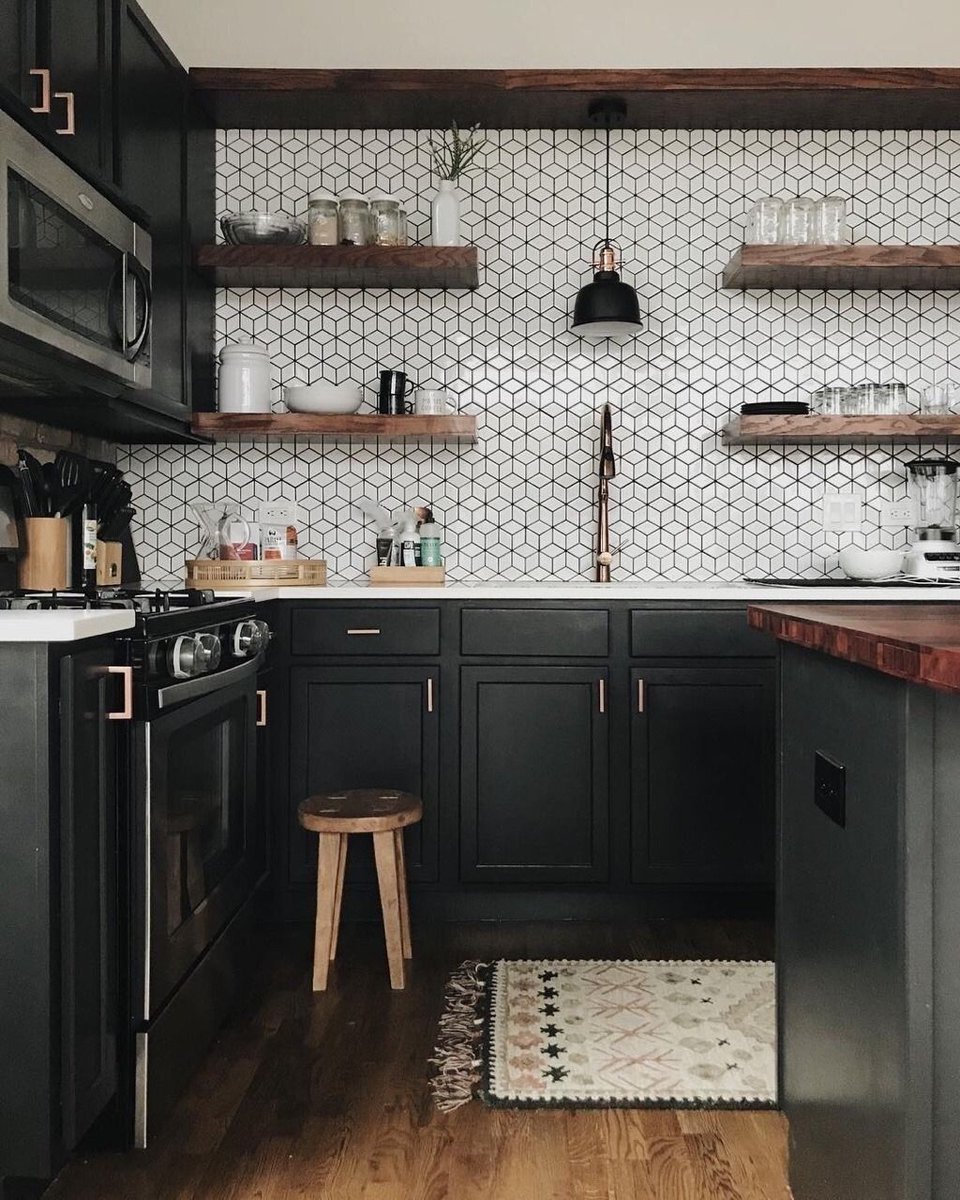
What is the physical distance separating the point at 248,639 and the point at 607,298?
1587 millimetres

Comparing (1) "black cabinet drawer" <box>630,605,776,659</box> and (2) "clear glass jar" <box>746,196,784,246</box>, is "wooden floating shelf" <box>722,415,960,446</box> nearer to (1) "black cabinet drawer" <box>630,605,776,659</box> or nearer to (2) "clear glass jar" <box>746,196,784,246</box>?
(2) "clear glass jar" <box>746,196,784,246</box>

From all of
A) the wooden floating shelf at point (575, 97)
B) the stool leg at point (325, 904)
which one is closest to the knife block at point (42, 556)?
the stool leg at point (325, 904)

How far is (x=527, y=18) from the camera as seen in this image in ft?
11.2

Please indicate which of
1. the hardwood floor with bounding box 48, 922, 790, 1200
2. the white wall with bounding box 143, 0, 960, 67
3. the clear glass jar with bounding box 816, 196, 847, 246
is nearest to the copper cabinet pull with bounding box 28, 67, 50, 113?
the white wall with bounding box 143, 0, 960, 67

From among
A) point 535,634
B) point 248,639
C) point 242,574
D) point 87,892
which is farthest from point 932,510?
point 87,892

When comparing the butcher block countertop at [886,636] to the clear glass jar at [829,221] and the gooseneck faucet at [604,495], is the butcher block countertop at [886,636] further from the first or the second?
the clear glass jar at [829,221]

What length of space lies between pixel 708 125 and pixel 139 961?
3.05 metres

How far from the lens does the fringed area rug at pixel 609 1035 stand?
2.01m

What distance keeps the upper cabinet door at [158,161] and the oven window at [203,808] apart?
1.08 meters

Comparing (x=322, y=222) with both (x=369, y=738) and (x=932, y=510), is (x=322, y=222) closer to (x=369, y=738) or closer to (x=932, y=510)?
(x=369, y=738)

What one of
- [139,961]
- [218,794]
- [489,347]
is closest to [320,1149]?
[139,961]

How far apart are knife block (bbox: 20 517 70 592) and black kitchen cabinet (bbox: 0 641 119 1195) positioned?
105cm

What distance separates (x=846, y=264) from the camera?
3.19 metres

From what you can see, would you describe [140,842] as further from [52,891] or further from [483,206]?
[483,206]
